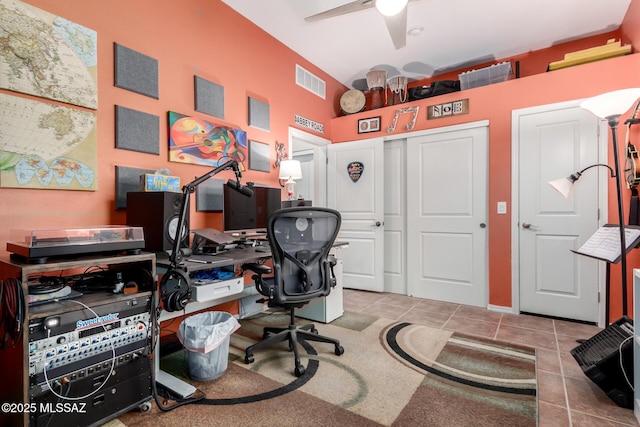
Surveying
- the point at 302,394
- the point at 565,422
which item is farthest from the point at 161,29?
the point at 565,422

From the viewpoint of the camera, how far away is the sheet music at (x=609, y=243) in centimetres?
201

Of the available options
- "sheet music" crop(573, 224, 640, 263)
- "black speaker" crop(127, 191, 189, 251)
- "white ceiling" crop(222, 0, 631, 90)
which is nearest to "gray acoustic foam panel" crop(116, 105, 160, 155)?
"black speaker" crop(127, 191, 189, 251)

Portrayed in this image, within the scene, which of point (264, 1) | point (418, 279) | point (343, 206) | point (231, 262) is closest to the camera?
point (231, 262)

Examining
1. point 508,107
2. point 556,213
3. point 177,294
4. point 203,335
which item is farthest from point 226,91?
point 556,213

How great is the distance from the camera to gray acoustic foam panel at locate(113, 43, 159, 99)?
6.78ft

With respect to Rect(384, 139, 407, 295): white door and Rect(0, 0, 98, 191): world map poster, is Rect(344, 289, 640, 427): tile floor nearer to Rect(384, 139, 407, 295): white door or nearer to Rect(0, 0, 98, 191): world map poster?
Rect(384, 139, 407, 295): white door

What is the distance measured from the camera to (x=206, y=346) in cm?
178

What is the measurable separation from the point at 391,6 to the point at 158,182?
201 cm

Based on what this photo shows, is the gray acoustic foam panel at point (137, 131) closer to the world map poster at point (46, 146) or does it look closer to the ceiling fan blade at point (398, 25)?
the world map poster at point (46, 146)

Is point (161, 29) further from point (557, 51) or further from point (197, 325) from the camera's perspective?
point (557, 51)

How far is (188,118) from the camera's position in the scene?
8.21ft

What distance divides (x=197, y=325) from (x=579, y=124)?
3754 mm

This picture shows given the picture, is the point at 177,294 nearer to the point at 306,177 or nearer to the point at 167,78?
the point at 167,78

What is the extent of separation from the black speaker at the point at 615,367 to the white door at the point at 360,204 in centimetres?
228
